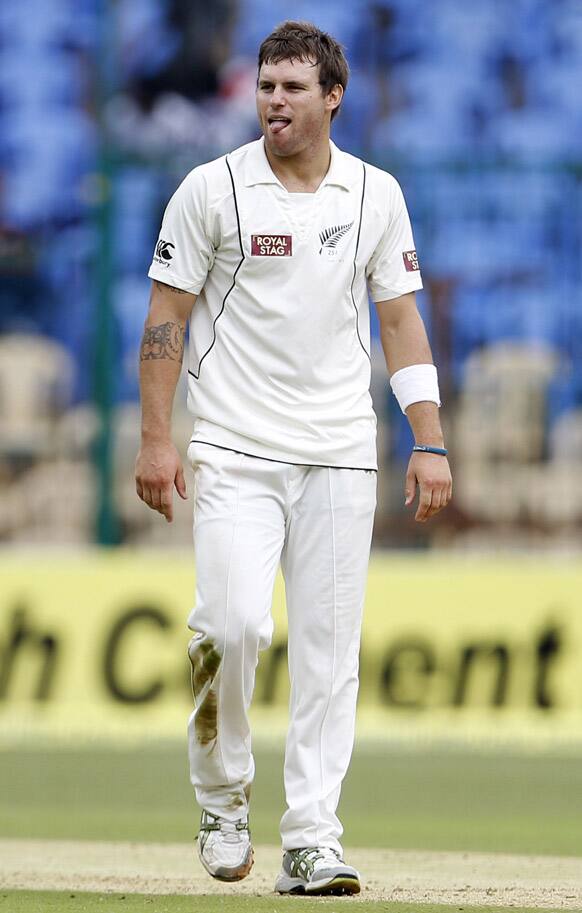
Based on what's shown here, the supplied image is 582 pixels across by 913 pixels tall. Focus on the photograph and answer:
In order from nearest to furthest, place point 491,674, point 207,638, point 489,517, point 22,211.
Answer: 1. point 207,638
2. point 491,674
3. point 489,517
4. point 22,211

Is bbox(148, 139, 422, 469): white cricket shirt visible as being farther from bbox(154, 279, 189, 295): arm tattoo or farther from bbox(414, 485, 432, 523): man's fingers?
bbox(414, 485, 432, 523): man's fingers

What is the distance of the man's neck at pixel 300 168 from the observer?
4.98 meters

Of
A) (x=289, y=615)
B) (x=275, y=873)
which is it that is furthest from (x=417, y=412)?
(x=275, y=873)

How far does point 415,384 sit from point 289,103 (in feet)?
2.92

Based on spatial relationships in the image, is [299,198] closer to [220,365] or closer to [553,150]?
[220,365]

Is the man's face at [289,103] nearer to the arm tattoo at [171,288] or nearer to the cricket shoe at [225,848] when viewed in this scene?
the arm tattoo at [171,288]

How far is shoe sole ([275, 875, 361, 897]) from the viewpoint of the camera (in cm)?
477

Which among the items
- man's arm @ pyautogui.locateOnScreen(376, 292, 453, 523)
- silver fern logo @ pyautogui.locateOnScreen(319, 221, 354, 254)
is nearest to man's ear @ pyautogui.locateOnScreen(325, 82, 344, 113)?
silver fern logo @ pyautogui.locateOnScreen(319, 221, 354, 254)

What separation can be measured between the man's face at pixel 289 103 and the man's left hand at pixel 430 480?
37.3 inches

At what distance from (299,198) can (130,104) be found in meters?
11.9

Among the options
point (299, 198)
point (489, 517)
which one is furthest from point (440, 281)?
point (299, 198)

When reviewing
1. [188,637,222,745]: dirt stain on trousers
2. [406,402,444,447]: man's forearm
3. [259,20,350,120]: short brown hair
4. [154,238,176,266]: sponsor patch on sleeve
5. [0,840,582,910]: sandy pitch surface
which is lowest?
[0,840,582,910]: sandy pitch surface

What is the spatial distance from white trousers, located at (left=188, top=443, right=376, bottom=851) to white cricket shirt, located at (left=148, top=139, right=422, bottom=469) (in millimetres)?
102

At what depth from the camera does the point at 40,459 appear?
12.1m
